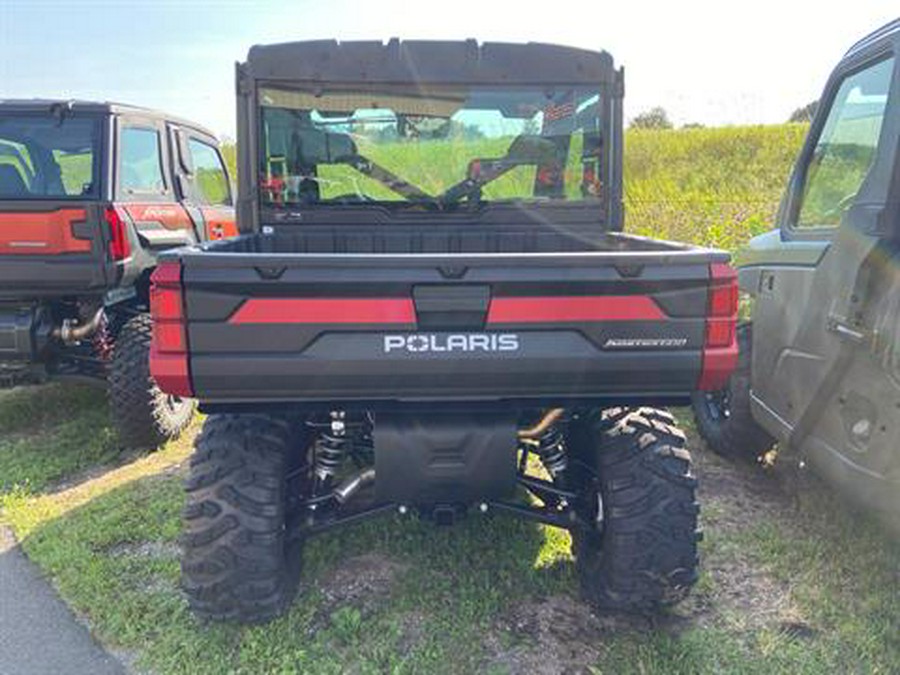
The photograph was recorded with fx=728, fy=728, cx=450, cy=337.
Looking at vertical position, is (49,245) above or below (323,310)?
above

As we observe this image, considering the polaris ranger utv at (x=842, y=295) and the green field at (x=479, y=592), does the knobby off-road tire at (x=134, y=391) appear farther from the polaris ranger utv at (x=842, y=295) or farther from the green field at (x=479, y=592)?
the polaris ranger utv at (x=842, y=295)

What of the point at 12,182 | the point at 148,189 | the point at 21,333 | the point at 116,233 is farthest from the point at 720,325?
the point at 12,182

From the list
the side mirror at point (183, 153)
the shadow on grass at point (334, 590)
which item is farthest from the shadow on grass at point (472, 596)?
the side mirror at point (183, 153)

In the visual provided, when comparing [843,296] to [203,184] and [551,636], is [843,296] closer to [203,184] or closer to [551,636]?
[551,636]

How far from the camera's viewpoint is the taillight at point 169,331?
2.16 meters

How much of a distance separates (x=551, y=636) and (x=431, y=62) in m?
2.52

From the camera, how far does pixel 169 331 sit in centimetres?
218

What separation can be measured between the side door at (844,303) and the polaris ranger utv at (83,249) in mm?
3484

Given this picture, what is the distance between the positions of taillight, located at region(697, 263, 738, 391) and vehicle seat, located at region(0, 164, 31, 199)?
3.91m

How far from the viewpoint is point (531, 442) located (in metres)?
2.86

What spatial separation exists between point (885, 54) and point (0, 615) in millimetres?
4085

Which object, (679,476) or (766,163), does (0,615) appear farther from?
(766,163)

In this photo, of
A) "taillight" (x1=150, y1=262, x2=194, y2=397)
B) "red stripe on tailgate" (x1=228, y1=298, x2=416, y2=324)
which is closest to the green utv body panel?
"red stripe on tailgate" (x1=228, y1=298, x2=416, y2=324)

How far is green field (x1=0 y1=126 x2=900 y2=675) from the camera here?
2559 mm
